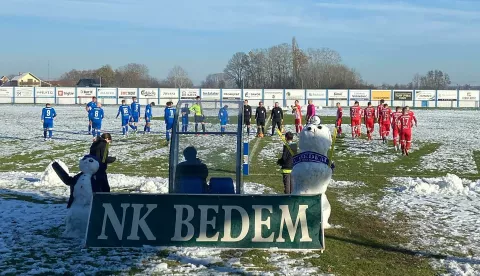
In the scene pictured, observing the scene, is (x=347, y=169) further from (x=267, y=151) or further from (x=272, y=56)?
(x=272, y=56)

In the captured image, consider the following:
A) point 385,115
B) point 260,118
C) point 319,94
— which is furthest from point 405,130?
point 319,94

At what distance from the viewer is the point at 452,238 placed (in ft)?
29.1

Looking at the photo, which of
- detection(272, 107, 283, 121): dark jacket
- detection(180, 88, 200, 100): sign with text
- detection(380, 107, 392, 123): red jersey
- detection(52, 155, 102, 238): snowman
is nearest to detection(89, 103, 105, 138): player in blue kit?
detection(272, 107, 283, 121): dark jacket

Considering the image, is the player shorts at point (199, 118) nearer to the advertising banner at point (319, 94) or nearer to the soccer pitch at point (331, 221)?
the soccer pitch at point (331, 221)

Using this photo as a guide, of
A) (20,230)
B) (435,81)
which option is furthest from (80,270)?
(435,81)

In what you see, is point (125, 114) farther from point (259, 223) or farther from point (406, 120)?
point (259, 223)

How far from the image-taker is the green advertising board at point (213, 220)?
762 cm

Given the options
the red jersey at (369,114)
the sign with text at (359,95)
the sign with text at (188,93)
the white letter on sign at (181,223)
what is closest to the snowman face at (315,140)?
the white letter on sign at (181,223)

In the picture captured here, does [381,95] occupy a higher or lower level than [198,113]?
higher

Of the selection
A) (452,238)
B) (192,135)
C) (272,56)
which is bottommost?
(452,238)

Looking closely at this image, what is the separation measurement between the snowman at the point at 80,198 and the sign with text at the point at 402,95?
60882mm

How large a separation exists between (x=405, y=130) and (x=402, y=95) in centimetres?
4731

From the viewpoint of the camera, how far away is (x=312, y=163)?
29.0 feet

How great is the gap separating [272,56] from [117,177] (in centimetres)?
9292
